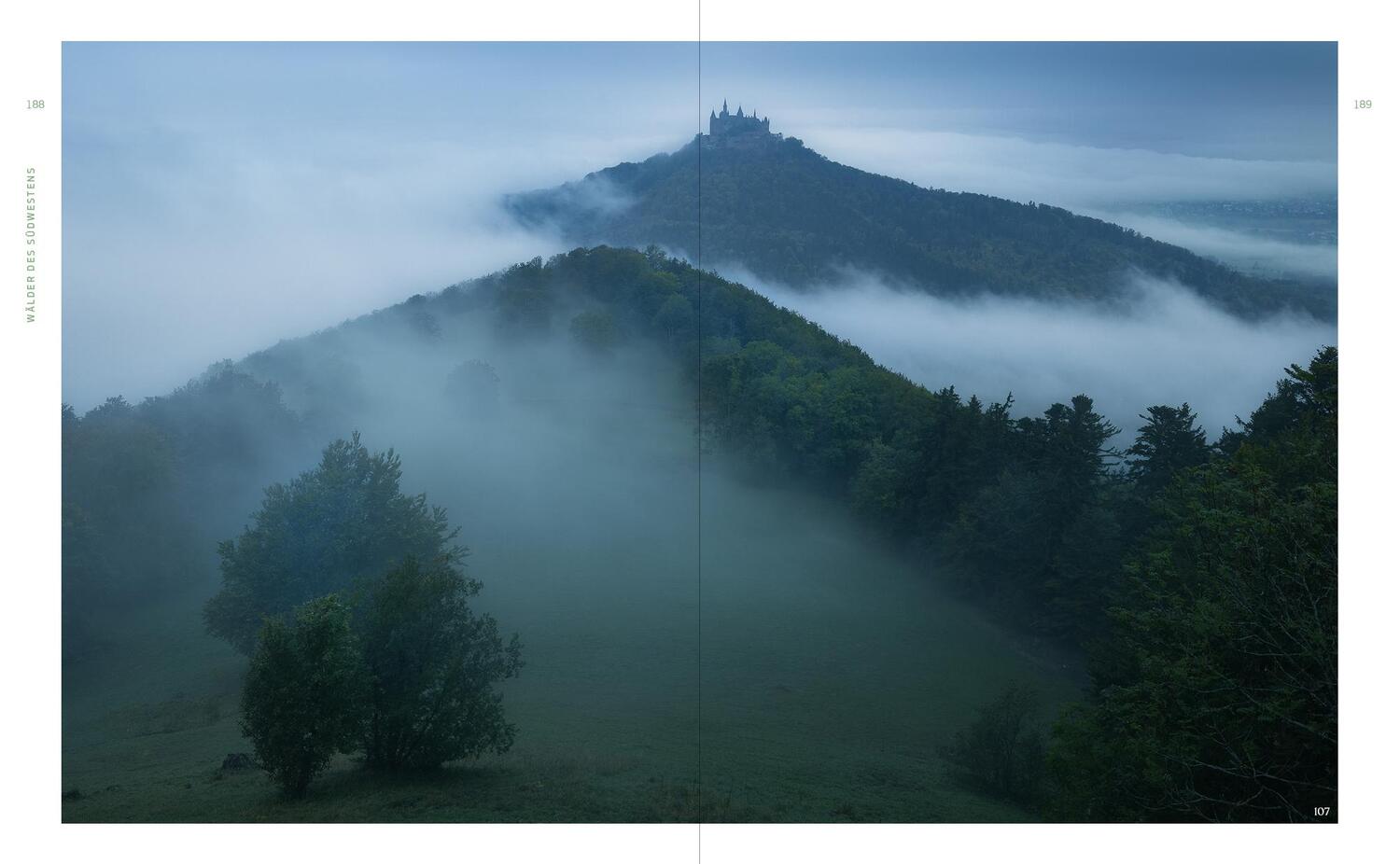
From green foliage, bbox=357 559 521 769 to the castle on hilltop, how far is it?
7.07 metres

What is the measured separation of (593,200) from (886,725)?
9.01 metres

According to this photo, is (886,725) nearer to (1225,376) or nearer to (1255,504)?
(1255,504)

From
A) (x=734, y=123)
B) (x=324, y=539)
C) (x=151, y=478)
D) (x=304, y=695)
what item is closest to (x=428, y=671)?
(x=304, y=695)

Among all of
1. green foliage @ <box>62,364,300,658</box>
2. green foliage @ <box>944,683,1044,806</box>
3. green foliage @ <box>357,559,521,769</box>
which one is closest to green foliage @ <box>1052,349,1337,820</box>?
green foliage @ <box>944,683,1044,806</box>

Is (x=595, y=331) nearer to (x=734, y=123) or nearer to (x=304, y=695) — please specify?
(x=734, y=123)

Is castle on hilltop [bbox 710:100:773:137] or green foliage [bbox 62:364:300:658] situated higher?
castle on hilltop [bbox 710:100:773:137]

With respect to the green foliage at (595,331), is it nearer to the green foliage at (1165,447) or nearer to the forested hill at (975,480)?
the forested hill at (975,480)

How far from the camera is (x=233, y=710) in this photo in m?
10.7

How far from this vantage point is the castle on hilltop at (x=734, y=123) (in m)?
12.1

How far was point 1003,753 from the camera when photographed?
11.2 metres

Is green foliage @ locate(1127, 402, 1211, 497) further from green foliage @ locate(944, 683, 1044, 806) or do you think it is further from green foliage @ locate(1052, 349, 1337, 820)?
green foliage @ locate(944, 683, 1044, 806)

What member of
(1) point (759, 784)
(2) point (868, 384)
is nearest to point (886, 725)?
(1) point (759, 784)

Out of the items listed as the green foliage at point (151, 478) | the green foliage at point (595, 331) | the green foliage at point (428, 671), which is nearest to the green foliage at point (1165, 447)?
the green foliage at point (595, 331)

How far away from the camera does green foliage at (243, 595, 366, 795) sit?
9125 millimetres
